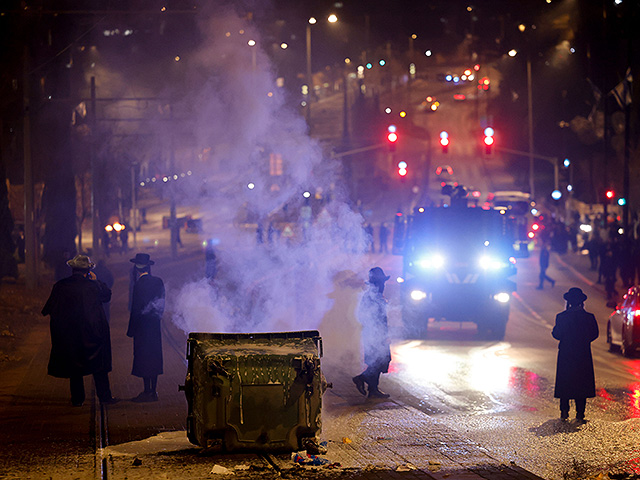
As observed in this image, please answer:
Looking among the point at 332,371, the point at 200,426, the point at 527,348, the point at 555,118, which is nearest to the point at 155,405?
the point at 200,426

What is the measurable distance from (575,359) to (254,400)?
4.66 m

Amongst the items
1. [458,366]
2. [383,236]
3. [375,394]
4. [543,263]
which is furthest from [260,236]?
[383,236]

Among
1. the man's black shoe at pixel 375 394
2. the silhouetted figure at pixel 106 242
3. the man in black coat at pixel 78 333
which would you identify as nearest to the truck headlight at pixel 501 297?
the man's black shoe at pixel 375 394

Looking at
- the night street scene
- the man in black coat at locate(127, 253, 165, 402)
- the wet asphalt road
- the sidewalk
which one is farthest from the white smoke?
Answer: the man in black coat at locate(127, 253, 165, 402)

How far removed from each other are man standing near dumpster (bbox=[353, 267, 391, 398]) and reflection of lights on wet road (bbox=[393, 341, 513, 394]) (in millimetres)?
1610

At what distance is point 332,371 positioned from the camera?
13.8 m

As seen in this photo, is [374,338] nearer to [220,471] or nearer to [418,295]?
[220,471]

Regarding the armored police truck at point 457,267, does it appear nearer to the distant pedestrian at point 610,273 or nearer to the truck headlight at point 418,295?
the truck headlight at point 418,295

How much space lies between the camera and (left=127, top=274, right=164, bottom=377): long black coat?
1072 cm

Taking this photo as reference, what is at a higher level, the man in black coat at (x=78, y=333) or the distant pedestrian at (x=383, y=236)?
the distant pedestrian at (x=383, y=236)

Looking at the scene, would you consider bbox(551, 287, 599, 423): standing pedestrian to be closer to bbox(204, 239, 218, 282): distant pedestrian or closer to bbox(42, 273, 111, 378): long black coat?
bbox(42, 273, 111, 378): long black coat

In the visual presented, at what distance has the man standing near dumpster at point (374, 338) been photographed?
37.6 feet

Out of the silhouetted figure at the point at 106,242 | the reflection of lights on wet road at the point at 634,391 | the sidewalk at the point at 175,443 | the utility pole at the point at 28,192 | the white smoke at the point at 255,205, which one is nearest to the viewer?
the sidewalk at the point at 175,443

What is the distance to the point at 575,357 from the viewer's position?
33.6 ft
